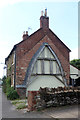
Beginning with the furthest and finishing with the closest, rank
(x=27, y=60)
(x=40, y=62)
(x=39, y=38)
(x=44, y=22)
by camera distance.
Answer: (x=44, y=22) < (x=39, y=38) < (x=40, y=62) < (x=27, y=60)

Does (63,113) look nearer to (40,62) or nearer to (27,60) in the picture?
(40,62)

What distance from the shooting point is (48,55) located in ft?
52.8

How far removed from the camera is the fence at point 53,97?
854cm

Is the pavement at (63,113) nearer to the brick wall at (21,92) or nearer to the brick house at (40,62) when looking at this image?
the brick wall at (21,92)

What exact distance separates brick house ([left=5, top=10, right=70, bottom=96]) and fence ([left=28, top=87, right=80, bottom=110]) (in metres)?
5.74

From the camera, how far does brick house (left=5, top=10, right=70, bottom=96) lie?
14.7 m

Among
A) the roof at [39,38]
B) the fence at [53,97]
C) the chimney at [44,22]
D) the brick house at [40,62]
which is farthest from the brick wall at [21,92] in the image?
the chimney at [44,22]

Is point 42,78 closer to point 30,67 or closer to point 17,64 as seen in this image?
point 30,67

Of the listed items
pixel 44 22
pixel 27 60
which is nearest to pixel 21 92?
pixel 27 60

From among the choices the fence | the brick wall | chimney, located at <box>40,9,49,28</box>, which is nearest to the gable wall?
the brick wall

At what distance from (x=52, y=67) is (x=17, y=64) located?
4082 mm

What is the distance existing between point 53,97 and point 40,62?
7038 mm

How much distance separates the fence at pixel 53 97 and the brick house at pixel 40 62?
574 centimetres

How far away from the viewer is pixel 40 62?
15617 millimetres
